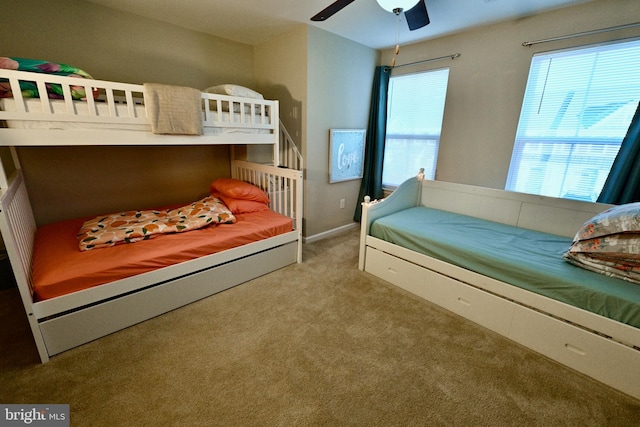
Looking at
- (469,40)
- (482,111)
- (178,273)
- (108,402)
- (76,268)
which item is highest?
(469,40)

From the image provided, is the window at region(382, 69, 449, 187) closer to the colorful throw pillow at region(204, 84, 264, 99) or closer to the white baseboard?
the white baseboard

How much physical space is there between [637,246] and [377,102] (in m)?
2.75

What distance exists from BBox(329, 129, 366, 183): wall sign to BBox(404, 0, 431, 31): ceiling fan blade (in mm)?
1370

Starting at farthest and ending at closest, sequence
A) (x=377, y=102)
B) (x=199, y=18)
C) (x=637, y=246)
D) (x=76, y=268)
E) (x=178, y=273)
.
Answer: (x=377, y=102) < (x=199, y=18) < (x=178, y=273) < (x=76, y=268) < (x=637, y=246)

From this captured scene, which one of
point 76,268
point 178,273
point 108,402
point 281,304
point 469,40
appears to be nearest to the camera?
point 108,402

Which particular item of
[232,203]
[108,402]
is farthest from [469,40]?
[108,402]

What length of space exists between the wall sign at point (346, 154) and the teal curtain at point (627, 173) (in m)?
2.37

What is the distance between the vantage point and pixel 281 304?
6.77 feet

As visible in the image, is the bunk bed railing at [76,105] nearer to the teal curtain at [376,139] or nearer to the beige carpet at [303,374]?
the beige carpet at [303,374]

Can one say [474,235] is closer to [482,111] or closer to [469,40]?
[482,111]

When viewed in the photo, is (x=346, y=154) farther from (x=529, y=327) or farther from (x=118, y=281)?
(x=118, y=281)

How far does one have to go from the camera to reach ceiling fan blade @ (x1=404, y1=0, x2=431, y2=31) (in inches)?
69.7

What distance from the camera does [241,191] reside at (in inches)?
106

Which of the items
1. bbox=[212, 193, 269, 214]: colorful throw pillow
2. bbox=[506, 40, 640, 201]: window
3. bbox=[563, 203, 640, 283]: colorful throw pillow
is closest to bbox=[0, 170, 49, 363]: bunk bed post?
bbox=[212, 193, 269, 214]: colorful throw pillow
